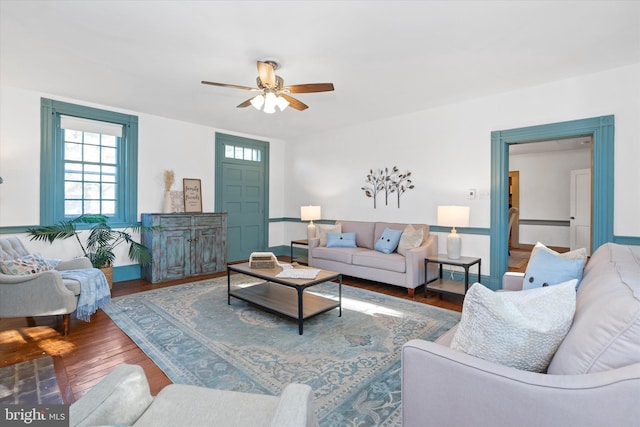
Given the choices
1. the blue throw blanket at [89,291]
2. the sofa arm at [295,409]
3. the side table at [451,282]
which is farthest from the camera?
the side table at [451,282]

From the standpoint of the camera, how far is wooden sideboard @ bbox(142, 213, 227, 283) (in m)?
4.70

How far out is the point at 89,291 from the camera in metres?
3.08

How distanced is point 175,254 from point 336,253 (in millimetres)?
2495

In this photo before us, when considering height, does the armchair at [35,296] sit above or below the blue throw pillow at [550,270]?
below

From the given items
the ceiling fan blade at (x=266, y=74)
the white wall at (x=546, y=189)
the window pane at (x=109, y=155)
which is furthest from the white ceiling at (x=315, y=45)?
the white wall at (x=546, y=189)

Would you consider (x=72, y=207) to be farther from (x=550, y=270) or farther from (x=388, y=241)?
(x=550, y=270)

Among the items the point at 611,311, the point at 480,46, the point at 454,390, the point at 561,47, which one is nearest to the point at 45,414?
the point at 454,390

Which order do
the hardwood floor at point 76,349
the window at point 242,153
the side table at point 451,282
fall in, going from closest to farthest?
the hardwood floor at point 76,349, the side table at point 451,282, the window at point 242,153

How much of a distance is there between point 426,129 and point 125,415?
4.82 m

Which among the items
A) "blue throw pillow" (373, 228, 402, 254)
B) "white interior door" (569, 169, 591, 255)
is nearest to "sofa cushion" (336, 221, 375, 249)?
"blue throw pillow" (373, 228, 402, 254)

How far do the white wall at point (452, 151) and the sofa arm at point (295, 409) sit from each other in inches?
157

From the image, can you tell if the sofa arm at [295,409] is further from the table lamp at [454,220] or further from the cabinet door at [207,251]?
the cabinet door at [207,251]

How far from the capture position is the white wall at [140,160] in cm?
386

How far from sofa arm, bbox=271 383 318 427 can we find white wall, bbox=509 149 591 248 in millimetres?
8696
